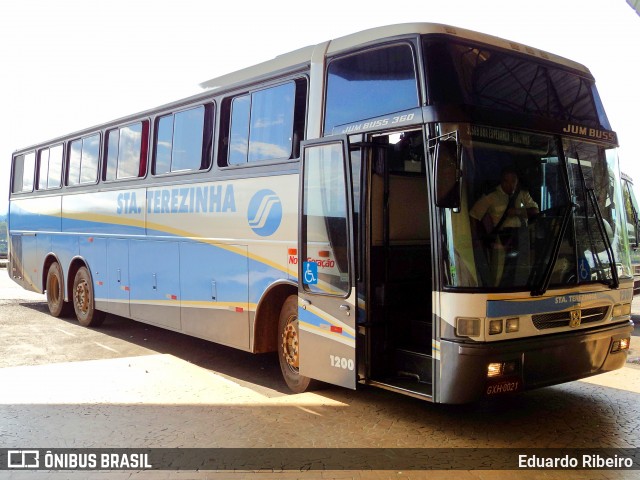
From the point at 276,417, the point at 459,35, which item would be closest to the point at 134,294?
the point at 276,417

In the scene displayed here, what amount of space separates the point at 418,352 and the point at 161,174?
515cm

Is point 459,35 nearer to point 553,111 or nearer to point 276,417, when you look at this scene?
point 553,111

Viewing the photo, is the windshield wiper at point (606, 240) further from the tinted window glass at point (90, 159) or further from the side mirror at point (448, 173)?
the tinted window glass at point (90, 159)

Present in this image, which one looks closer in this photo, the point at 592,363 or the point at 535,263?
the point at 535,263

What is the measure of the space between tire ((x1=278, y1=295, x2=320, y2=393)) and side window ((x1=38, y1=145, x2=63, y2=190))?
25.4ft

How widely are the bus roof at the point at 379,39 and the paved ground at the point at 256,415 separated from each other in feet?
11.6

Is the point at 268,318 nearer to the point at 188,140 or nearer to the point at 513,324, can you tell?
the point at 188,140

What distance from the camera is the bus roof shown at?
597 cm

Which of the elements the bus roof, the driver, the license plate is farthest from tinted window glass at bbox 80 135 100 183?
the license plate

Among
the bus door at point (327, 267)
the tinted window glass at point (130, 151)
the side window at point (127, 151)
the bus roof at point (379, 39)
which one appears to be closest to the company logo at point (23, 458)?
the bus door at point (327, 267)

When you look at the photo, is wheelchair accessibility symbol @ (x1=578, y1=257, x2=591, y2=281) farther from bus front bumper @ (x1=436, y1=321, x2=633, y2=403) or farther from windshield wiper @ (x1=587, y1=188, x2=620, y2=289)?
bus front bumper @ (x1=436, y1=321, x2=633, y2=403)

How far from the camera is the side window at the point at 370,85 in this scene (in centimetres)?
602

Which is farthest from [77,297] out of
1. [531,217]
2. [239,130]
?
[531,217]

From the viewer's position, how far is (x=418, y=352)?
633 centimetres
